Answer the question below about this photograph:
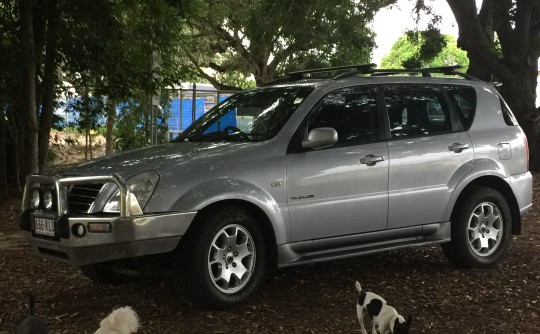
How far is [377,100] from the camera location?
5848 millimetres

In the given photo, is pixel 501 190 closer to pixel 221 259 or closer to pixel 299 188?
pixel 299 188

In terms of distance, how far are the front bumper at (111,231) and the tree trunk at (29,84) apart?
5501 mm

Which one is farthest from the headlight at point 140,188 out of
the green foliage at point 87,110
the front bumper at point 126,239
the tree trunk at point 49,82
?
the green foliage at point 87,110

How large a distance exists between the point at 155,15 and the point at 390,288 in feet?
22.1

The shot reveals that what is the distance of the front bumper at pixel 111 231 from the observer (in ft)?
14.5

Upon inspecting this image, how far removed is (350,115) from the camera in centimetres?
569

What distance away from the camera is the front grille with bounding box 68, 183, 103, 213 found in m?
4.65

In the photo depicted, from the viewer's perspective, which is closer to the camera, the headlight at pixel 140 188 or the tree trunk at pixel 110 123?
the headlight at pixel 140 188

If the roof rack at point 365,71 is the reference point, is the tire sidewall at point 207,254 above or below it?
below

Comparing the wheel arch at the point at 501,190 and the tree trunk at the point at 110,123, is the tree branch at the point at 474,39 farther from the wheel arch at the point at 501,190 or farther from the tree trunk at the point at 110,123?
the tree trunk at the point at 110,123

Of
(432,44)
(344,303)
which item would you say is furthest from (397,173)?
(432,44)

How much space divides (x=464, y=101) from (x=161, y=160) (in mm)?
3196

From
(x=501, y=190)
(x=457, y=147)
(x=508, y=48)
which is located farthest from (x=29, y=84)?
(x=508, y=48)

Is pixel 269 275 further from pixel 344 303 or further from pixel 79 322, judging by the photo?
pixel 79 322
